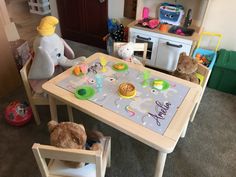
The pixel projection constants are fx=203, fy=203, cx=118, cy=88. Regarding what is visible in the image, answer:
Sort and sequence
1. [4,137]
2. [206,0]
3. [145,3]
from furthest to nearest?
1. [145,3]
2. [206,0]
3. [4,137]

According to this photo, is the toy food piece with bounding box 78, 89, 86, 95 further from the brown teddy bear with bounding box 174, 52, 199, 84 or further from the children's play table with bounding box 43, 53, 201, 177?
the brown teddy bear with bounding box 174, 52, 199, 84

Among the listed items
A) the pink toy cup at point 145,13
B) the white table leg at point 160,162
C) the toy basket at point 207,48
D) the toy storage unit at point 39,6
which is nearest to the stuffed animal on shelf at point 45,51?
the white table leg at point 160,162

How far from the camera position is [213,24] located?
92.0 inches

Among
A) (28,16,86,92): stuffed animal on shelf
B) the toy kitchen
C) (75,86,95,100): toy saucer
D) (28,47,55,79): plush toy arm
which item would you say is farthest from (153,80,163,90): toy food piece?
the toy kitchen

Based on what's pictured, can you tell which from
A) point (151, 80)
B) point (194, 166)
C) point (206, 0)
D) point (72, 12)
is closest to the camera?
point (151, 80)

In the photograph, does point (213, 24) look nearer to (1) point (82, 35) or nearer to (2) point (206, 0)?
(2) point (206, 0)

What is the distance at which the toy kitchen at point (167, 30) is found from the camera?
219 cm

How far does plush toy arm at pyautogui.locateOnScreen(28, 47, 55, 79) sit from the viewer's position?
157 centimetres

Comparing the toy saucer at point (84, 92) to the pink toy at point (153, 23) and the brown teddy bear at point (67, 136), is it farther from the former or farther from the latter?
the pink toy at point (153, 23)

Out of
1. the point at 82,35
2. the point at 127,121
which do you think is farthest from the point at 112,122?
the point at 82,35

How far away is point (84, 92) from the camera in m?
1.22

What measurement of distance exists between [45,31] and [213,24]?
1848 millimetres

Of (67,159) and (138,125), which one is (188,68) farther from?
(67,159)

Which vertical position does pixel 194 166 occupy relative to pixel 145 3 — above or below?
below
